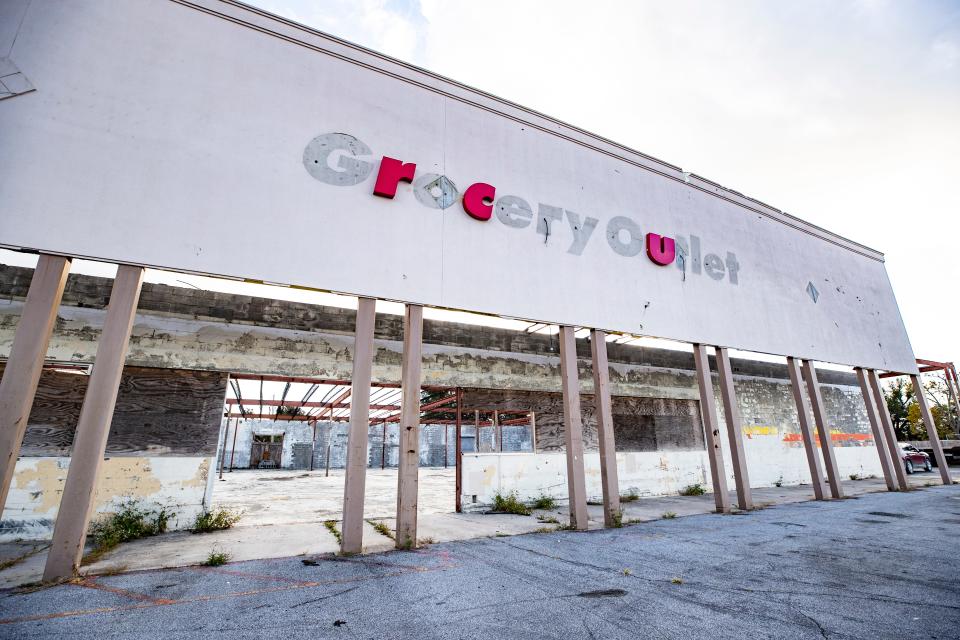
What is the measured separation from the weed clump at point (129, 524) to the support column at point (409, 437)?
4.35 m

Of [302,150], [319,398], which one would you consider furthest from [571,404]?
[319,398]

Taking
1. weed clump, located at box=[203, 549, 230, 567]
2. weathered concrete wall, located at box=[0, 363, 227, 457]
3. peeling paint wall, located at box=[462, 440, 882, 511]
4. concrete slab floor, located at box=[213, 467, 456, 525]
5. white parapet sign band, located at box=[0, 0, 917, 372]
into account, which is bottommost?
concrete slab floor, located at box=[213, 467, 456, 525]

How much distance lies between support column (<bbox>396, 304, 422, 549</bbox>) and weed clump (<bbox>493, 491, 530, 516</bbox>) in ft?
13.6

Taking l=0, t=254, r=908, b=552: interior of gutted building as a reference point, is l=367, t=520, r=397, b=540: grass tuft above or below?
below

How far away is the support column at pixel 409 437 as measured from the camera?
5898 millimetres

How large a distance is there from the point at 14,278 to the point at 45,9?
13.8 ft

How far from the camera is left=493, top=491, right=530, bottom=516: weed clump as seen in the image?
31.2 feet

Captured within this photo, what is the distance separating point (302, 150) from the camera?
6.42m

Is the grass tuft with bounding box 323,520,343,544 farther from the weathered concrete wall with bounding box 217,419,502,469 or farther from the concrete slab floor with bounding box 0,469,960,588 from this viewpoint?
the weathered concrete wall with bounding box 217,419,502,469

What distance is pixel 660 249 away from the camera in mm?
9367

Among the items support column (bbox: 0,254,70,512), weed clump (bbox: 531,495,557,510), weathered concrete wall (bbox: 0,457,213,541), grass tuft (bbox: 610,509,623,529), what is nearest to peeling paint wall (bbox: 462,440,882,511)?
weed clump (bbox: 531,495,557,510)

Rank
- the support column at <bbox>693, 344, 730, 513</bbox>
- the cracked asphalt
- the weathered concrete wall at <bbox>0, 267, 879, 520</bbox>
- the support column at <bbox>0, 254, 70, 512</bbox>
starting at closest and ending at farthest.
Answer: the cracked asphalt < the support column at <bbox>0, 254, 70, 512</bbox> < the weathered concrete wall at <bbox>0, 267, 879, 520</bbox> < the support column at <bbox>693, 344, 730, 513</bbox>

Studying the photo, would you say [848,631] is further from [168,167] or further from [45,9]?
[45,9]

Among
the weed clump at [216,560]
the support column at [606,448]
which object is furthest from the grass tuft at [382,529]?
the support column at [606,448]
